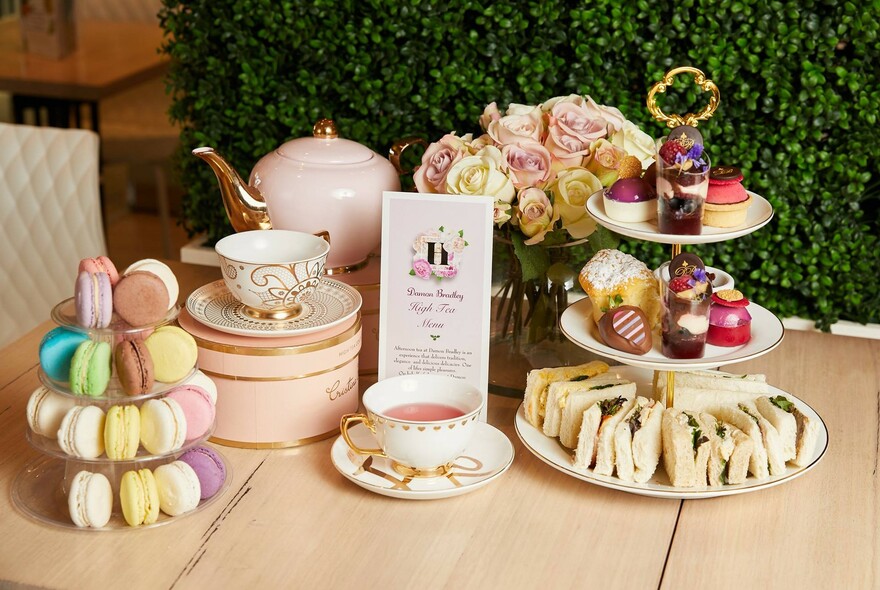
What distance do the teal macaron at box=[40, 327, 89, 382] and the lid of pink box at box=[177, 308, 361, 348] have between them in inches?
7.2

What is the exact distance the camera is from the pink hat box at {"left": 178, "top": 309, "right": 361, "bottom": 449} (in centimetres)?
125

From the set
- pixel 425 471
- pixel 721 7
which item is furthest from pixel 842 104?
pixel 425 471

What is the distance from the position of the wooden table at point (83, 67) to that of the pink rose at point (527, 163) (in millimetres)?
2023

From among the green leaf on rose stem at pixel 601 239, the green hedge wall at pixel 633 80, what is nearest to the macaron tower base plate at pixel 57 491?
the green leaf on rose stem at pixel 601 239

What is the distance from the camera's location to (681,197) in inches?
44.1

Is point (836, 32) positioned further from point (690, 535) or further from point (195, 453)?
point (195, 453)

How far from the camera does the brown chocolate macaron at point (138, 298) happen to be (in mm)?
1084

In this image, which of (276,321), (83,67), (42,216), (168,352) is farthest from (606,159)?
(83,67)

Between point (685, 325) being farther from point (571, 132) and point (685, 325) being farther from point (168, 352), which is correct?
point (168, 352)

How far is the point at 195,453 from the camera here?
46.3 inches

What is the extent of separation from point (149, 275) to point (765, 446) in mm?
739

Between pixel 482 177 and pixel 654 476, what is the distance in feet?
1.47

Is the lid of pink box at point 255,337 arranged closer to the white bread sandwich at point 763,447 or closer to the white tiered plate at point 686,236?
the white tiered plate at point 686,236

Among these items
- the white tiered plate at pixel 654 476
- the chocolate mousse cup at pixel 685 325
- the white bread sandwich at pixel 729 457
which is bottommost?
the white tiered plate at pixel 654 476
